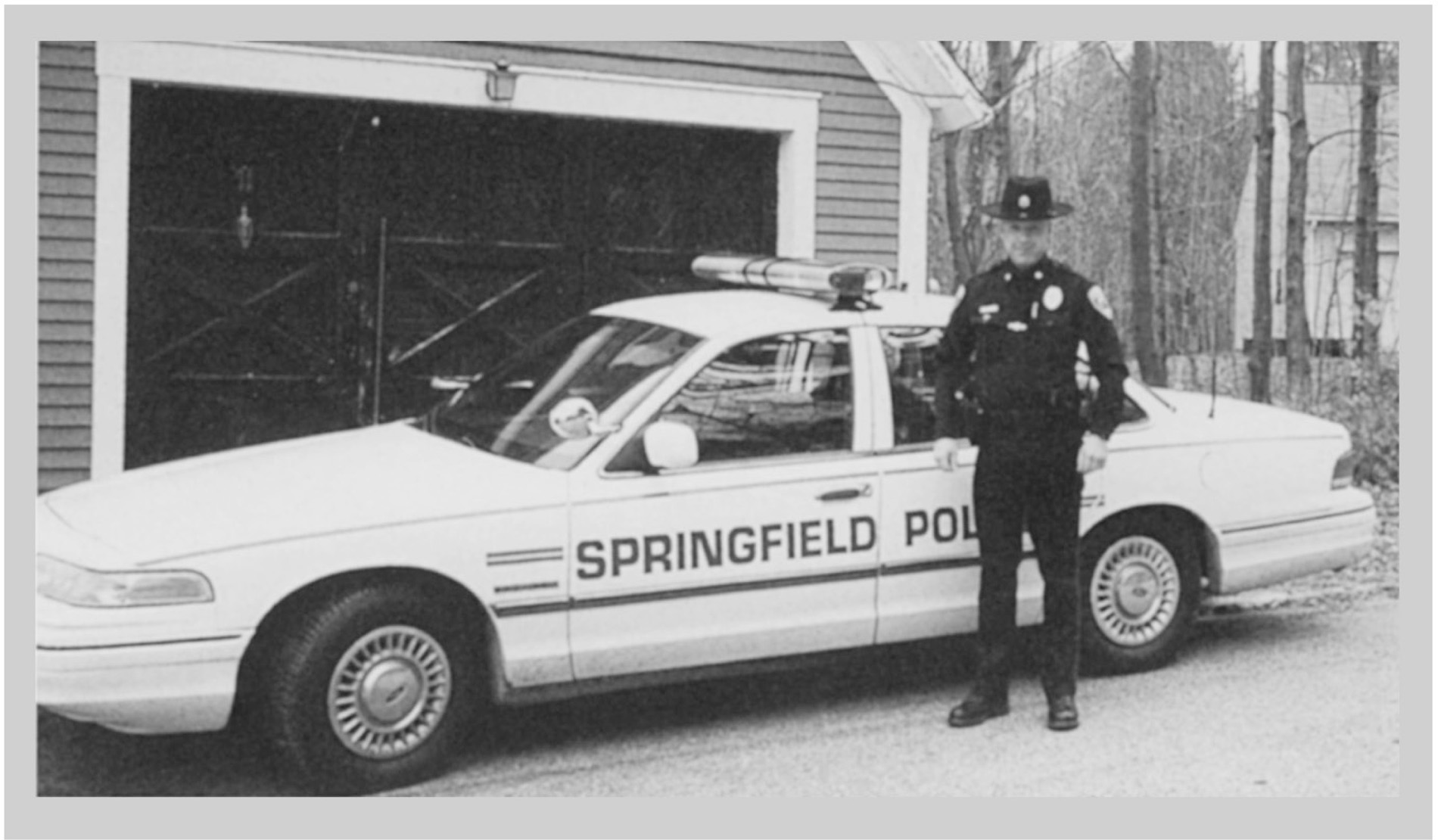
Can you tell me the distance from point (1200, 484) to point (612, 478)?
237 cm

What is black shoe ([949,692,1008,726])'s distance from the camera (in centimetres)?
592

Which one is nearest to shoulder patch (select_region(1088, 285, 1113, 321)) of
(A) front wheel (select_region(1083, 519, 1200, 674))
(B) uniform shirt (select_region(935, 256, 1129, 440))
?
(B) uniform shirt (select_region(935, 256, 1129, 440))

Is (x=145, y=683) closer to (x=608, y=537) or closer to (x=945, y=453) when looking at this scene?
(x=608, y=537)

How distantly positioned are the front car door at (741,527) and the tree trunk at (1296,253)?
2.73 m

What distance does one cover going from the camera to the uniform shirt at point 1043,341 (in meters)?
5.78

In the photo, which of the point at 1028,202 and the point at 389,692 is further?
the point at 1028,202

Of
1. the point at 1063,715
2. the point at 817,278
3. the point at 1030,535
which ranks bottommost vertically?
the point at 1063,715

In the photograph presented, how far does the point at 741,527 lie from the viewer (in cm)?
558

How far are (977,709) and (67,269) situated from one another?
14.1 ft

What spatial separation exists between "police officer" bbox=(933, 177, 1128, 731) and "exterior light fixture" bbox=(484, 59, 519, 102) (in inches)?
125

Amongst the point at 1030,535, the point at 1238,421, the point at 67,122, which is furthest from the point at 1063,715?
the point at 67,122

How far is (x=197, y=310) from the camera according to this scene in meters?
8.15

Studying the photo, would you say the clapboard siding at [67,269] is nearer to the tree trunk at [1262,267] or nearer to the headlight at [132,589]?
the headlight at [132,589]

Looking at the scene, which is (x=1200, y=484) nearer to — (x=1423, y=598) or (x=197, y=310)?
(x=1423, y=598)
